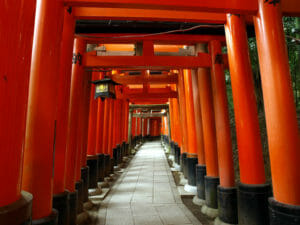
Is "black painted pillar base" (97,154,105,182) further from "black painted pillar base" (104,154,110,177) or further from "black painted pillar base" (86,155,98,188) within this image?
"black painted pillar base" (86,155,98,188)

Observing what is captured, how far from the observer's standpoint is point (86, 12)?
339cm

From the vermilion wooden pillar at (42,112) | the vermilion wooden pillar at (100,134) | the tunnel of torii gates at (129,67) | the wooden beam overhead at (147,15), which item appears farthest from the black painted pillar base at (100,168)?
the wooden beam overhead at (147,15)

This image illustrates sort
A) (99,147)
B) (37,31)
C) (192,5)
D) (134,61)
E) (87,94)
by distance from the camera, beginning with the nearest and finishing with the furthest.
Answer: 1. (37,31)
2. (192,5)
3. (134,61)
4. (87,94)
5. (99,147)

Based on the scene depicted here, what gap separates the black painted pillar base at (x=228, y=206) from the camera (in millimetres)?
3609

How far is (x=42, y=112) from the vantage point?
227cm

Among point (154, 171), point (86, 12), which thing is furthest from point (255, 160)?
point (154, 171)

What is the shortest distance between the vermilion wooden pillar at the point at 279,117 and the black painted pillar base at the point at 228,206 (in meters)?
1.42

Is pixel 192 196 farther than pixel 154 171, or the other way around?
pixel 154 171

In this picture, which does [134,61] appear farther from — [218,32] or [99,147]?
[99,147]

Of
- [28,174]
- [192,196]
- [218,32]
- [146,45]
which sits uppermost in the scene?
[218,32]

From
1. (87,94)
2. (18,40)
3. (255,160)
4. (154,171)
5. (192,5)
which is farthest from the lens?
(154,171)

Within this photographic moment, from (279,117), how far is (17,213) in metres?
2.81

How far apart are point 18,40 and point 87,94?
3.60 metres

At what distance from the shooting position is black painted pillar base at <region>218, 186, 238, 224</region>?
3609 millimetres
